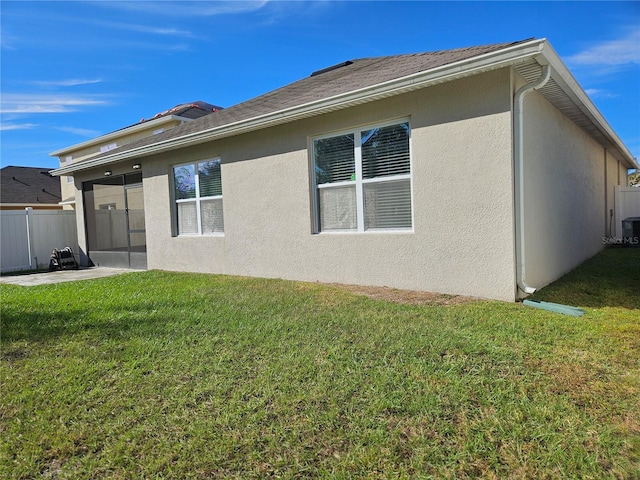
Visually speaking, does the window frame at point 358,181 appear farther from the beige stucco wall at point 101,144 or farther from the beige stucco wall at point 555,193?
the beige stucco wall at point 101,144

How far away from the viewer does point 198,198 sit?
9227 millimetres

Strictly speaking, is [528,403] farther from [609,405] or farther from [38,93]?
[38,93]

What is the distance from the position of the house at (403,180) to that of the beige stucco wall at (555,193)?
5 cm

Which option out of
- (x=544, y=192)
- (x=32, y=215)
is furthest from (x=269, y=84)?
(x=544, y=192)

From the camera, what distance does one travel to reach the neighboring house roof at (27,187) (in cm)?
2220

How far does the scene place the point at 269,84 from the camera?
12789mm

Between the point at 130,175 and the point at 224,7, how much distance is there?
18.1ft

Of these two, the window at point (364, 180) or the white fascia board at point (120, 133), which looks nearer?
the window at point (364, 180)

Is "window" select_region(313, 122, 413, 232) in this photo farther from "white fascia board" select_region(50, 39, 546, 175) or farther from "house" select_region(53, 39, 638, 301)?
"white fascia board" select_region(50, 39, 546, 175)

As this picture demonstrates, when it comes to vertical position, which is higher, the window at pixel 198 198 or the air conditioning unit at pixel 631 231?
the window at pixel 198 198

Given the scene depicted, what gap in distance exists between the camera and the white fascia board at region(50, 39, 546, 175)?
4.58m

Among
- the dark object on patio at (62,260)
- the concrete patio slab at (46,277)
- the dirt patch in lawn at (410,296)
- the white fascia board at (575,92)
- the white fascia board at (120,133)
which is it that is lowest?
the concrete patio slab at (46,277)

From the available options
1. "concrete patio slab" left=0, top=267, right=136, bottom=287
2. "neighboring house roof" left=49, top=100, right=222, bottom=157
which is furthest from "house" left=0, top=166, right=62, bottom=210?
"concrete patio slab" left=0, top=267, right=136, bottom=287

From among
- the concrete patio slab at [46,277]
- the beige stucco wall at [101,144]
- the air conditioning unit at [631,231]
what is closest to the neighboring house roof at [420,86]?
the concrete patio slab at [46,277]
